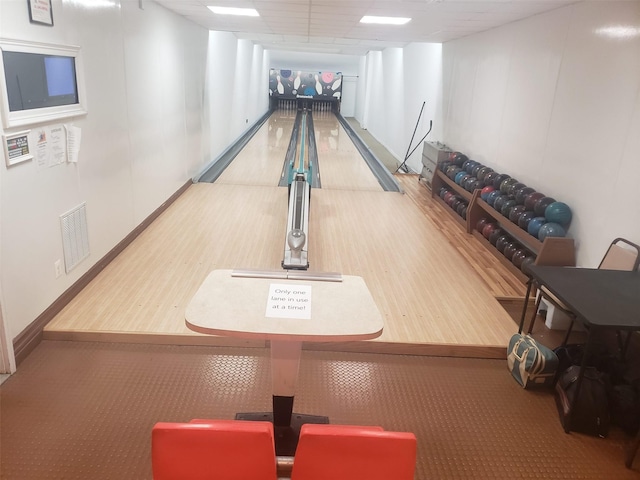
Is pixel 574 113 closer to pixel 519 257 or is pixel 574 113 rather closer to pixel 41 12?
pixel 519 257

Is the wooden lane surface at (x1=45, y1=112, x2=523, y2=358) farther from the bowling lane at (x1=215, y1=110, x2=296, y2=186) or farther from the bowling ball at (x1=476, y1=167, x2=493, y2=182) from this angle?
the bowling ball at (x1=476, y1=167, x2=493, y2=182)

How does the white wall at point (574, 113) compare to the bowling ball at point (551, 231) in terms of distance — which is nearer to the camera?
the white wall at point (574, 113)

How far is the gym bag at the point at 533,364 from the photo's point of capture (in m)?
2.47

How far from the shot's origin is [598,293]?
2324mm

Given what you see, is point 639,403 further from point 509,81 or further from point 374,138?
point 374,138

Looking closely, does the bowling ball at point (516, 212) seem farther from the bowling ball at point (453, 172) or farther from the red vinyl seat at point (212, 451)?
the red vinyl seat at point (212, 451)

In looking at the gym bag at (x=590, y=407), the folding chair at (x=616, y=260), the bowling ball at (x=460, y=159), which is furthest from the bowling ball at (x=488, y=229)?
the gym bag at (x=590, y=407)

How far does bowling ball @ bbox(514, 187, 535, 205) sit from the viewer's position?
4090mm

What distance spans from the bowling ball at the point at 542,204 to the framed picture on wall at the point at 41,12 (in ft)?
11.9

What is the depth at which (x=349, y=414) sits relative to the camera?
228cm

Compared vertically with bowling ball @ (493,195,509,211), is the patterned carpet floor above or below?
below

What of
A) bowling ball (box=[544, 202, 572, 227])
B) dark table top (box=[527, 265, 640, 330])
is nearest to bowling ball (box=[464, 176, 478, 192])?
bowling ball (box=[544, 202, 572, 227])

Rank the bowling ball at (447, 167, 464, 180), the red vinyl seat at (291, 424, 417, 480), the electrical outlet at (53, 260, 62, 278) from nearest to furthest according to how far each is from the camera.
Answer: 1. the red vinyl seat at (291, 424, 417, 480)
2. the electrical outlet at (53, 260, 62, 278)
3. the bowling ball at (447, 167, 464, 180)

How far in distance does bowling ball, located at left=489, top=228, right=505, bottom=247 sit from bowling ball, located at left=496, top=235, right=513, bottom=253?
44 mm
